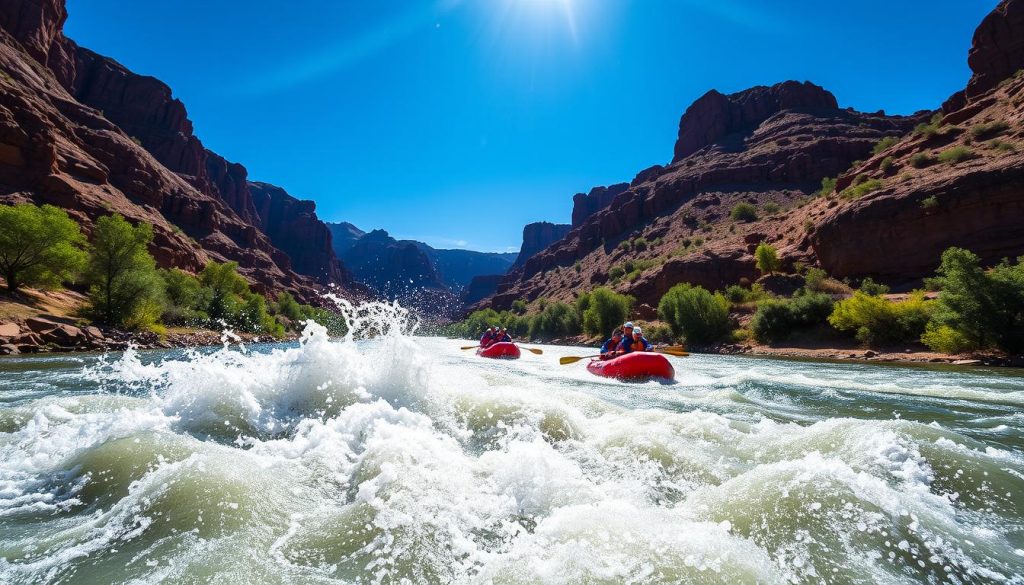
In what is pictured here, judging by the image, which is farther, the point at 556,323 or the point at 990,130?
the point at 556,323

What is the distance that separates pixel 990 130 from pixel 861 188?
9614 millimetres

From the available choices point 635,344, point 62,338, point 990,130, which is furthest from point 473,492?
point 990,130

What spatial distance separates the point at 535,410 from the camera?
7102 mm

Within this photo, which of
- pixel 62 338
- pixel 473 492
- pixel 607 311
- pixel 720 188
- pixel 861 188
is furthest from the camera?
pixel 720 188

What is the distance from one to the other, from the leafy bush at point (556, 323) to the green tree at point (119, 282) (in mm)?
44165

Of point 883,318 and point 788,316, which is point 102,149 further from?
point 883,318

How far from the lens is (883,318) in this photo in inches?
969

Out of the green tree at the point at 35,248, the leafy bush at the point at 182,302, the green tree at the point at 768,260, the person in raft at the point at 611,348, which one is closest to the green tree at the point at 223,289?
the leafy bush at the point at 182,302

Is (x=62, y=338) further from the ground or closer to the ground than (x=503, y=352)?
closer to the ground

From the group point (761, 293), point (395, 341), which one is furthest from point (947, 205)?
point (395, 341)

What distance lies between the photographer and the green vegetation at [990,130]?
36.0 metres

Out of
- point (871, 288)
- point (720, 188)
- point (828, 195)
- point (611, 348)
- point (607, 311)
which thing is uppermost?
point (720, 188)

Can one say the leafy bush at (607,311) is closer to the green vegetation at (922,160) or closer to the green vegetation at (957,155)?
the green vegetation at (922,160)

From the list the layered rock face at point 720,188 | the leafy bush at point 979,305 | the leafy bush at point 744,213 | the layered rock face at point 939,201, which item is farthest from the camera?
the leafy bush at point 744,213
